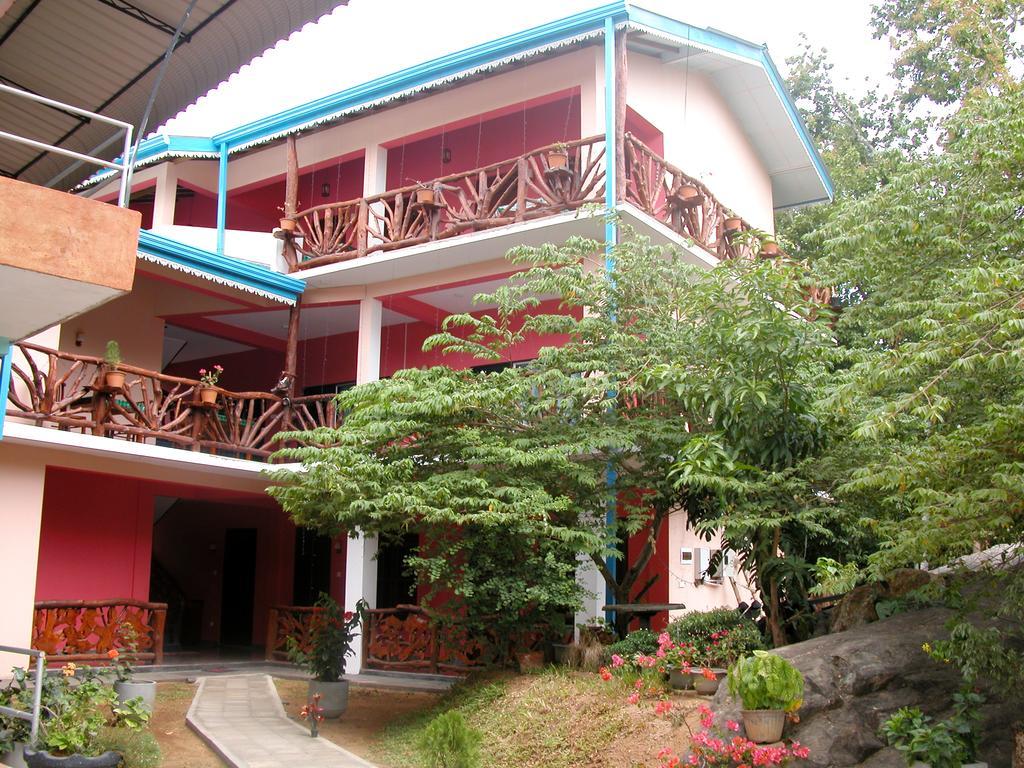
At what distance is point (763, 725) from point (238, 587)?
1485 centimetres

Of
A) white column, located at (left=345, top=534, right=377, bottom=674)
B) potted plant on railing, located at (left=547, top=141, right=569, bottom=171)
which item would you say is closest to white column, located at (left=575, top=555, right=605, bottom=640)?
white column, located at (left=345, top=534, right=377, bottom=674)

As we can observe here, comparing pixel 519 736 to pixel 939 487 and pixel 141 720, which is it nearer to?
pixel 141 720

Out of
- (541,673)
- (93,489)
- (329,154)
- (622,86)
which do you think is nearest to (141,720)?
(541,673)

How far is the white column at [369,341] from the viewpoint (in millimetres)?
15453

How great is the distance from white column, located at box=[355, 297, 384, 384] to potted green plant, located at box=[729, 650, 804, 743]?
8.96 m

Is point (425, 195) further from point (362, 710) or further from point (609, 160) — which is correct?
point (362, 710)

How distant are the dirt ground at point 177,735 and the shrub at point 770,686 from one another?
15.9ft

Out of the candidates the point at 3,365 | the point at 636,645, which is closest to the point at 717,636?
the point at 636,645

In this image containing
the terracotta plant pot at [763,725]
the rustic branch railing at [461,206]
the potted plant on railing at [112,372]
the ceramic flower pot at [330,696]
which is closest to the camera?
the terracotta plant pot at [763,725]

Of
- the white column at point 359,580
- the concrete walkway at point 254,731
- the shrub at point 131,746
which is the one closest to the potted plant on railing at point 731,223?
the white column at point 359,580

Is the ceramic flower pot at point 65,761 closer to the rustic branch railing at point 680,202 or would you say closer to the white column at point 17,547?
the white column at point 17,547

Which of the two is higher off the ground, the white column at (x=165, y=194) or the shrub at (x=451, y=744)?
the white column at (x=165, y=194)

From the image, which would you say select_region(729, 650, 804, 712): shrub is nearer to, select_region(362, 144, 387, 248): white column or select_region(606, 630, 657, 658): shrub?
select_region(606, 630, 657, 658): shrub

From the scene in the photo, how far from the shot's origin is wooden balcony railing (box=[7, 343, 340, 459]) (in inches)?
494
